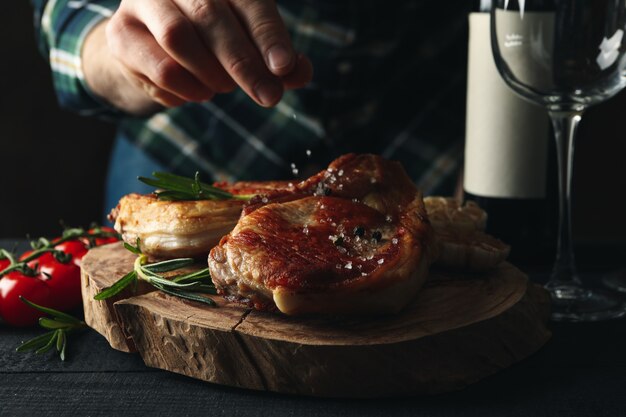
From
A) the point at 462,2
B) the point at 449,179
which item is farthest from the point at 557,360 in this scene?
the point at 462,2

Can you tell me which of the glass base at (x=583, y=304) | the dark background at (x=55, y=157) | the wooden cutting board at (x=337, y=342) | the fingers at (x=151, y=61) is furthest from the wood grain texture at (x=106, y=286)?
the dark background at (x=55, y=157)

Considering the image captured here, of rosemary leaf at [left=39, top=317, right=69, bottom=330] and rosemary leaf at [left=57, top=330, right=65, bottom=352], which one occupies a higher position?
rosemary leaf at [left=39, top=317, right=69, bottom=330]

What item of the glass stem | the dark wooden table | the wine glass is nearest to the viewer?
the dark wooden table

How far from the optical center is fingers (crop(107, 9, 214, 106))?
1.16 m

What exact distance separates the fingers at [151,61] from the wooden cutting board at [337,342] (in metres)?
0.33

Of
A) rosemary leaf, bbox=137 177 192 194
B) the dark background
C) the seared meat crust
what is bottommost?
the dark background

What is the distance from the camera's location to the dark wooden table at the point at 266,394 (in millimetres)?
837

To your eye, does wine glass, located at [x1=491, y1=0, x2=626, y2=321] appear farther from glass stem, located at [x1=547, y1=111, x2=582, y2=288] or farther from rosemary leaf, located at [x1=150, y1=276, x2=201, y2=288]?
rosemary leaf, located at [x1=150, y1=276, x2=201, y2=288]

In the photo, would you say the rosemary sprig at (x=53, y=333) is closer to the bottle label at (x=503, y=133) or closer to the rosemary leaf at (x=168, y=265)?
the rosemary leaf at (x=168, y=265)

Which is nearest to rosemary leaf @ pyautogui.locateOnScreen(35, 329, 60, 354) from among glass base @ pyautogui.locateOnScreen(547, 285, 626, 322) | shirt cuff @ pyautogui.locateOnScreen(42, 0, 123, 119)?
glass base @ pyautogui.locateOnScreen(547, 285, 626, 322)

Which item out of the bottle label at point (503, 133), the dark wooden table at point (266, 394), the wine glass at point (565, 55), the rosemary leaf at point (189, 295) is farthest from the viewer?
the bottle label at point (503, 133)

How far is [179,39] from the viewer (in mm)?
1084

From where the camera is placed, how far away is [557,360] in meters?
0.96

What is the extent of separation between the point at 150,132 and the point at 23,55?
115cm
